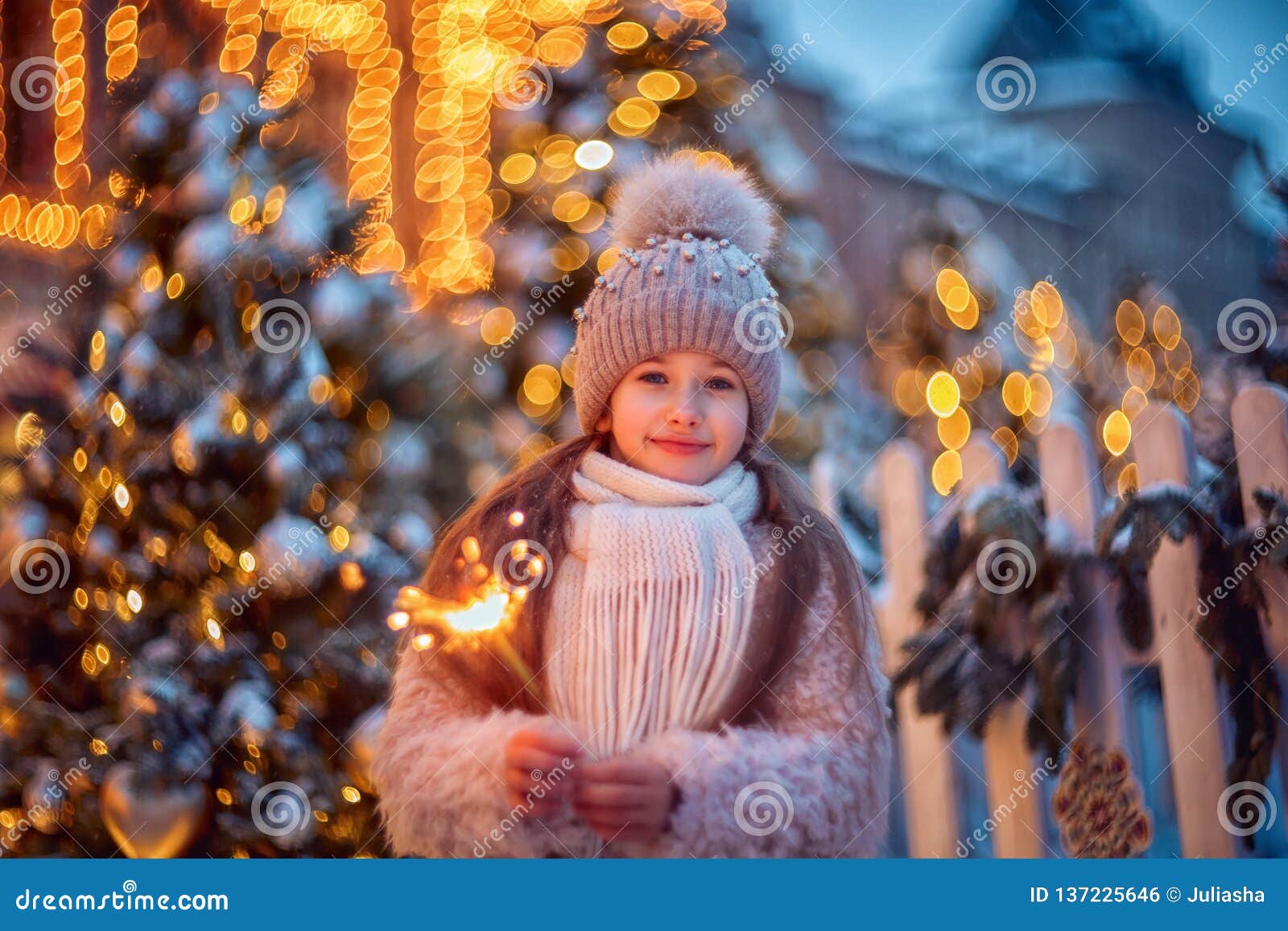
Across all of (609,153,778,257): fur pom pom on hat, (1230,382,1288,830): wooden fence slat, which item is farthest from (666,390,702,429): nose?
Answer: (1230,382,1288,830): wooden fence slat

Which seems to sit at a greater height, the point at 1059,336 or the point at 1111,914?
the point at 1059,336

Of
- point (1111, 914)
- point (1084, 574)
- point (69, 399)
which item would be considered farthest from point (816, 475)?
point (69, 399)

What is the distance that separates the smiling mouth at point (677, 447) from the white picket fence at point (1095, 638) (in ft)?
0.94

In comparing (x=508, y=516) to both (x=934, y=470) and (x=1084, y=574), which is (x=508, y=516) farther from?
(x=1084, y=574)

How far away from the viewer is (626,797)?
8.67 feet

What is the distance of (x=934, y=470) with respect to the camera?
9.37 ft

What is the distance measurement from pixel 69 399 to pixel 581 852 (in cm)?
144

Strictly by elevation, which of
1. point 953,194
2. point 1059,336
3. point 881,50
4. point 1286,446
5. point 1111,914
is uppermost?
point 881,50

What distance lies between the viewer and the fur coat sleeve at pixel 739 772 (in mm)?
2641

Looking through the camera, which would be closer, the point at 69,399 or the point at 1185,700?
the point at 1185,700

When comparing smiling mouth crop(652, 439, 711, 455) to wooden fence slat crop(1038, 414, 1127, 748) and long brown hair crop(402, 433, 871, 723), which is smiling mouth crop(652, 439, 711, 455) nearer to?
long brown hair crop(402, 433, 871, 723)

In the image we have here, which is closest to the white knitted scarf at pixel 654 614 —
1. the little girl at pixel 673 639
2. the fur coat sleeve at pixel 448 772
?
the little girl at pixel 673 639

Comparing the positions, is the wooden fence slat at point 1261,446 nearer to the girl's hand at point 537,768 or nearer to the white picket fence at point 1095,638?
the white picket fence at point 1095,638

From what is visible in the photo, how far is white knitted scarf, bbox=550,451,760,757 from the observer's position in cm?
266
